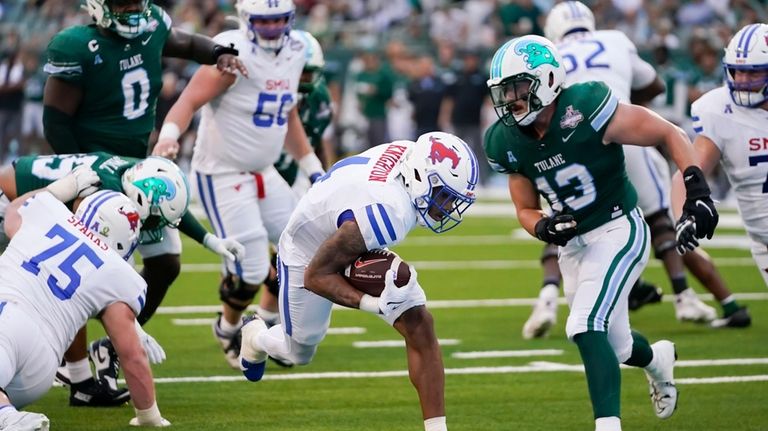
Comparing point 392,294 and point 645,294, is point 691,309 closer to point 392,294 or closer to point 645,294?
point 645,294

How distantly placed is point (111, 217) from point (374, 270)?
1229 millimetres

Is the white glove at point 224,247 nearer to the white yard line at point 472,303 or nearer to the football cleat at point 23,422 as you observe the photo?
the football cleat at point 23,422

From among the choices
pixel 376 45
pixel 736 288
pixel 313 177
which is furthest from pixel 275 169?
pixel 376 45

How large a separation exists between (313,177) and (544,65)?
256 centimetres

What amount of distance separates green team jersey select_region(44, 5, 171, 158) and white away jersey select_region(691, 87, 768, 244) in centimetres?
286

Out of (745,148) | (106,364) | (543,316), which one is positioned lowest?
(543,316)

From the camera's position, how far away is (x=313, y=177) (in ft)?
25.0

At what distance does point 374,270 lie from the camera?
4.86 metres

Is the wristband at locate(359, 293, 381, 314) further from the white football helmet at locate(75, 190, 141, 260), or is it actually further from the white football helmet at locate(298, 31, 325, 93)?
the white football helmet at locate(298, 31, 325, 93)

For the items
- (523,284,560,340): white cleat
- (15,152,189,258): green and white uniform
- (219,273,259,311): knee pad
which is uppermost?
(15,152,189,258): green and white uniform

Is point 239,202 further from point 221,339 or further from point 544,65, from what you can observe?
point 544,65

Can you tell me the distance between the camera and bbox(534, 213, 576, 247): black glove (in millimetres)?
5184

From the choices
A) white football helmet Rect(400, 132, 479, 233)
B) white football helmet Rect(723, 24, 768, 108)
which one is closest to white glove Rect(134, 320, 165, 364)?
white football helmet Rect(400, 132, 479, 233)

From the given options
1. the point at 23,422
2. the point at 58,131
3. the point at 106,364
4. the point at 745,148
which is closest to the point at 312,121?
the point at 58,131
